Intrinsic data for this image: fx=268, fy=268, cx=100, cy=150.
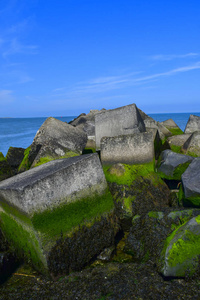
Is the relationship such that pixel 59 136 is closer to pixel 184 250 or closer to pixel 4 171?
pixel 4 171

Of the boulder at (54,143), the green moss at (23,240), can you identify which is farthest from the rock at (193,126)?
the green moss at (23,240)

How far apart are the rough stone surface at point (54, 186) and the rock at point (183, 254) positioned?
1184 mm

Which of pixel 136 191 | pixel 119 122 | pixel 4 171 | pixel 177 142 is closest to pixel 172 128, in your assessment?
pixel 177 142

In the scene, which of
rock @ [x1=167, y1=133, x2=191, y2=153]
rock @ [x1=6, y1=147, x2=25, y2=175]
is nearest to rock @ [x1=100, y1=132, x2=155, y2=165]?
rock @ [x1=167, y1=133, x2=191, y2=153]

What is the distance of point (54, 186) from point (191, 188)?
6.29 feet

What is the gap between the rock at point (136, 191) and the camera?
159 inches

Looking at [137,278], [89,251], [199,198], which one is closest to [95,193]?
[89,251]

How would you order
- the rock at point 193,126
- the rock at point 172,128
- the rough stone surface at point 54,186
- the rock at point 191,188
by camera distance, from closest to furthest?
the rough stone surface at point 54,186 < the rock at point 191,188 < the rock at point 193,126 < the rock at point 172,128

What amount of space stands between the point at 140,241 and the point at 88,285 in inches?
39.9

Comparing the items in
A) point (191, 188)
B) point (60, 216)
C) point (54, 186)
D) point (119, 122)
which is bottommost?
point (191, 188)

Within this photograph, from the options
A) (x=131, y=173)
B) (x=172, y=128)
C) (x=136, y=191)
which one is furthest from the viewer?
(x=172, y=128)

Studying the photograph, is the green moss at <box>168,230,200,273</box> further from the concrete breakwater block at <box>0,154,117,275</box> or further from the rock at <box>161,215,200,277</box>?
the concrete breakwater block at <box>0,154,117,275</box>

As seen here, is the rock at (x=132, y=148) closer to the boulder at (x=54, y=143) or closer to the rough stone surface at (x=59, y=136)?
the boulder at (x=54, y=143)

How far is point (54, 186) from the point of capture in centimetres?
309
